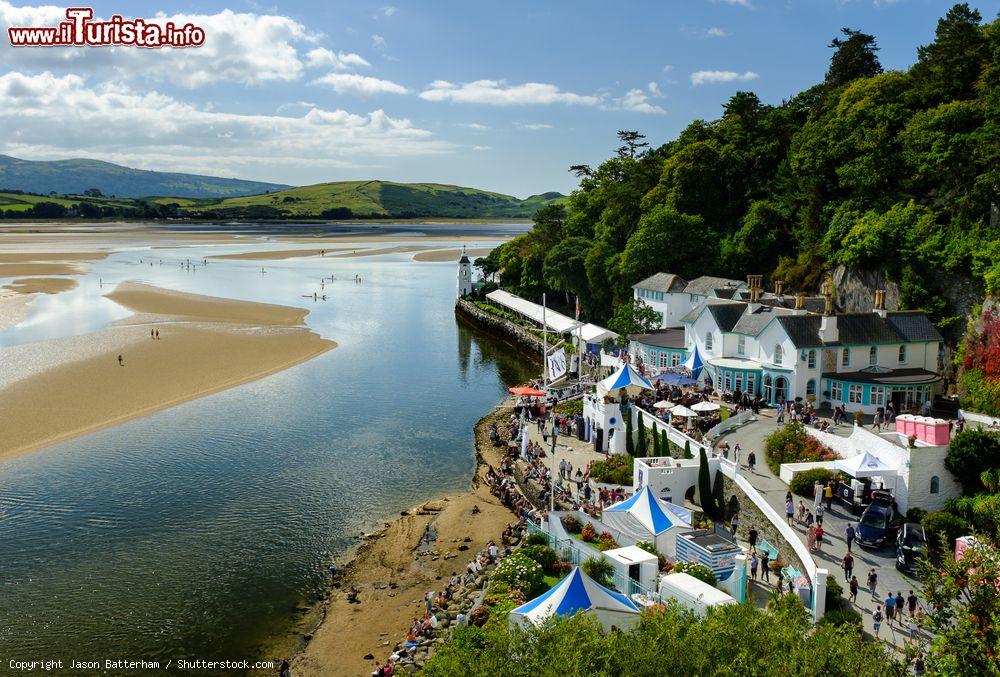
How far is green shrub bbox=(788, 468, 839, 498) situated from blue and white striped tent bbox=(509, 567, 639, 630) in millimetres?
9179

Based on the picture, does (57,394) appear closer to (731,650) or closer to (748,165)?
(731,650)

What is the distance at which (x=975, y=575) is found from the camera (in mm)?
11430

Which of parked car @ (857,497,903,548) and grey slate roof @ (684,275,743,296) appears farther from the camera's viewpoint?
grey slate roof @ (684,275,743,296)

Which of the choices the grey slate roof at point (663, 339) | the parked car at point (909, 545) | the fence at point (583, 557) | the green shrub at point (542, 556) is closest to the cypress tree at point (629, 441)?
the fence at point (583, 557)

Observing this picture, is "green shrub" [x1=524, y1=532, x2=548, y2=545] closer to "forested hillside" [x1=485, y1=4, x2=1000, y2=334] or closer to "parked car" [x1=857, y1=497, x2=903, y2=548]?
"parked car" [x1=857, y1=497, x2=903, y2=548]

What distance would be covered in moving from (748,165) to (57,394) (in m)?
49.0

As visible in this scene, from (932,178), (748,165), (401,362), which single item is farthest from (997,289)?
(401,362)

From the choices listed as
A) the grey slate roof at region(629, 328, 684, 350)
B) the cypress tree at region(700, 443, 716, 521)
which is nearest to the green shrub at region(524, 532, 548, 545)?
the cypress tree at region(700, 443, 716, 521)

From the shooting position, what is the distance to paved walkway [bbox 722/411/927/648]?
57.4 feet

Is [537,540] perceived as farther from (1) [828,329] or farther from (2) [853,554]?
(1) [828,329]

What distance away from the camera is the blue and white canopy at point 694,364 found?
38.9 m

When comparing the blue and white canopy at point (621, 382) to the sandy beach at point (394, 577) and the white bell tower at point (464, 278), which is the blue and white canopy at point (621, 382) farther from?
the white bell tower at point (464, 278)

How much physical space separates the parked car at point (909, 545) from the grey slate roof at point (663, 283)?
28735 millimetres

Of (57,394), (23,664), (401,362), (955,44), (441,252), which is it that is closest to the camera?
(23,664)
